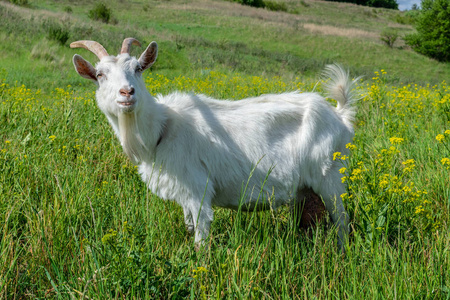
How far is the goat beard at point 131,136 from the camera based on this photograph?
8.98 feet

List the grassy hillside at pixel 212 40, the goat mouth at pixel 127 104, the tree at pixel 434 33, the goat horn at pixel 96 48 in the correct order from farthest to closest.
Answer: the tree at pixel 434 33, the grassy hillside at pixel 212 40, the goat horn at pixel 96 48, the goat mouth at pixel 127 104

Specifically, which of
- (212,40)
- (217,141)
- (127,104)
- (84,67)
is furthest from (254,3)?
(127,104)

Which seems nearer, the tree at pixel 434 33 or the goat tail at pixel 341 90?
the goat tail at pixel 341 90

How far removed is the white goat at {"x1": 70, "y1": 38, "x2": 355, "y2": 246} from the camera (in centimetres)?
276

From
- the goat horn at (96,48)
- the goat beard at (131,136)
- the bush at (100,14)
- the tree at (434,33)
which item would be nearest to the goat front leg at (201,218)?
the goat beard at (131,136)

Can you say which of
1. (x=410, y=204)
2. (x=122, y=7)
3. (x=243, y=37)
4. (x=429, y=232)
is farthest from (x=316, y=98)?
(x=122, y=7)

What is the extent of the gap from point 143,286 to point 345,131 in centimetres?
215

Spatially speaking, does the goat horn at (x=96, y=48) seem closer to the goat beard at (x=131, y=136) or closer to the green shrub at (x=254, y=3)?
the goat beard at (x=131, y=136)

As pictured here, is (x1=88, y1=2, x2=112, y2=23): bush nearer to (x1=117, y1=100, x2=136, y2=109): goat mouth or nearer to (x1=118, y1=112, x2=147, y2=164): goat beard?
(x1=118, y1=112, x2=147, y2=164): goat beard

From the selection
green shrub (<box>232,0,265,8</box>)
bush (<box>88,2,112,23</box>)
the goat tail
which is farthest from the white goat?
green shrub (<box>232,0,265,8</box>)

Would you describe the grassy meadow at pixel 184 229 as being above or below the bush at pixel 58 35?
below

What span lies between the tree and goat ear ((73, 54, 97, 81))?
3092cm

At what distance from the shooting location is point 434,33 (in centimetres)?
2919

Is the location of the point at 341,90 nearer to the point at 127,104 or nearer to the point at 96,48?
the point at 127,104
